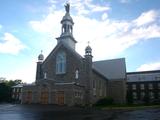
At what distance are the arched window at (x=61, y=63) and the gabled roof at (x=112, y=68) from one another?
1108 centimetres

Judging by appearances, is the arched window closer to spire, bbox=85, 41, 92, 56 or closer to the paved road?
spire, bbox=85, 41, 92, 56

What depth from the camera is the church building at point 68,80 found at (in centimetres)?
4081

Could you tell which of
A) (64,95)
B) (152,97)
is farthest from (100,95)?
(152,97)

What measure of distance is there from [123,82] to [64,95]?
20.0 m

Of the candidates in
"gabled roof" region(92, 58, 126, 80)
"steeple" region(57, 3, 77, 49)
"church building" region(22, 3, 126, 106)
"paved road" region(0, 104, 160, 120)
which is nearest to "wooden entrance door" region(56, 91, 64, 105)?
"church building" region(22, 3, 126, 106)

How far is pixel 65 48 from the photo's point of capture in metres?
47.3

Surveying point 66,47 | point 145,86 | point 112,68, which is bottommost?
point 145,86

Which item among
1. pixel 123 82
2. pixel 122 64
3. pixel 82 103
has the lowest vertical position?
pixel 82 103

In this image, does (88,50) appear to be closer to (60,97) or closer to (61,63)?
(61,63)

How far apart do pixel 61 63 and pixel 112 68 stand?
16870 millimetres

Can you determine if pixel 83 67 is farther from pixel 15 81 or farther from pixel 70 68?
→ pixel 15 81

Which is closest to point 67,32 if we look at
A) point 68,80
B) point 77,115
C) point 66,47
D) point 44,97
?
point 66,47

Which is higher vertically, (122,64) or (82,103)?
(122,64)

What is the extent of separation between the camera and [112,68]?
59125mm
